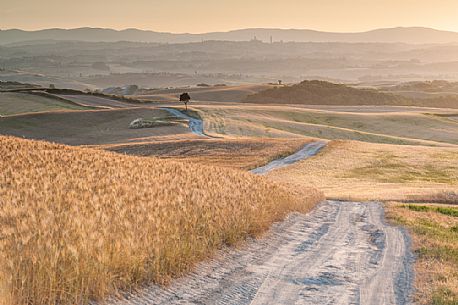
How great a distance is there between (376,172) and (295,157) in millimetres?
8604

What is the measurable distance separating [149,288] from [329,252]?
6.58 m

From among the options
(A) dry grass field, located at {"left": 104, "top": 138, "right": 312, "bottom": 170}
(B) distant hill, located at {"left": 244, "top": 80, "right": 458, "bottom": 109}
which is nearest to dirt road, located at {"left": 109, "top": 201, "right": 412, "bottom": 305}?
(A) dry grass field, located at {"left": 104, "top": 138, "right": 312, "bottom": 170}

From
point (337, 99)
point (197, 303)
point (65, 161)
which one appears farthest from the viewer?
point (337, 99)

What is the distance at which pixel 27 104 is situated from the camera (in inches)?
4311

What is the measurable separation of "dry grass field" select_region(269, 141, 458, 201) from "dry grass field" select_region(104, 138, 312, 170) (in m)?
3.62

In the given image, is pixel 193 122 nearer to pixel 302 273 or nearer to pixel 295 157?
pixel 295 157

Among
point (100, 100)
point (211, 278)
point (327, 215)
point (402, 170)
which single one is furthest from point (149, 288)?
point (100, 100)

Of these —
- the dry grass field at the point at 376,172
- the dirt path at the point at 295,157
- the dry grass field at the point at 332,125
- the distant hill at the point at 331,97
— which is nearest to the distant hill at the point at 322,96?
the distant hill at the point at 331,97

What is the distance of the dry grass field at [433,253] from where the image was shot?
1266cm

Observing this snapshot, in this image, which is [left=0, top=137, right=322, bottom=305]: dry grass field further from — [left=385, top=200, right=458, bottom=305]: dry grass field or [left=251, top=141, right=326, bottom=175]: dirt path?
[left=251, top=141, right=326, bottom=175]: dirt path

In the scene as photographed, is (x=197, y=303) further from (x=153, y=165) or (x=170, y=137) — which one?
(x=170, y=137)

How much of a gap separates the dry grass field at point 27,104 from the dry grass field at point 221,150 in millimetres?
45288

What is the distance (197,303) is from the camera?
37.8 feet

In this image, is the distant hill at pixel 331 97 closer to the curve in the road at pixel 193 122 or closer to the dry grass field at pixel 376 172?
the curve in the road at pixel 193 122
